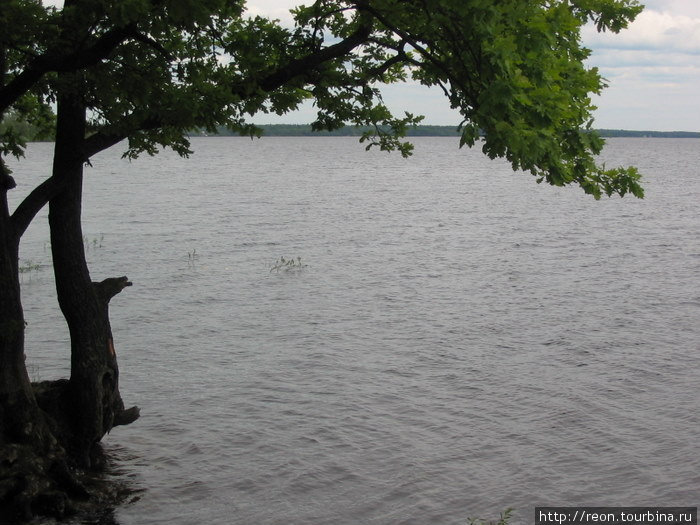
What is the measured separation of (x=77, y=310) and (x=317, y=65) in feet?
16.1

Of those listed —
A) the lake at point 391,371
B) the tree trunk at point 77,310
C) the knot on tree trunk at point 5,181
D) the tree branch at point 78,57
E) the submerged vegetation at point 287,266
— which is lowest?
the lake at point 391,371

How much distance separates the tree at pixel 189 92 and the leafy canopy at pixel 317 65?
0.08 ft

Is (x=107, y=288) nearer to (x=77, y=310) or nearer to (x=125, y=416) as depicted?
(x=77, y=310)

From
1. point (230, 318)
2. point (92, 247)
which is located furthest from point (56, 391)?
point (92, 247)

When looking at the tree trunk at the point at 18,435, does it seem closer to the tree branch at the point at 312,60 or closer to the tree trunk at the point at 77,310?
the tree trunk at the point at 77,310

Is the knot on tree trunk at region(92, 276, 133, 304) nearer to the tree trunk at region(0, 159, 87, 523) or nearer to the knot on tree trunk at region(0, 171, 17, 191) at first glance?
the tree trunk at region(0, 159, 87, 523)

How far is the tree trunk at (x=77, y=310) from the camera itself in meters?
12.0

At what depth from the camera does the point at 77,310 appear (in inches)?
484

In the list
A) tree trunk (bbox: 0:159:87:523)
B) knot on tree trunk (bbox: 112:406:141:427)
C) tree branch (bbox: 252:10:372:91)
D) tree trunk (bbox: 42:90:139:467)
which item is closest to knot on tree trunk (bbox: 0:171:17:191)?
tree trunk (bbox: 0:159:87:523)

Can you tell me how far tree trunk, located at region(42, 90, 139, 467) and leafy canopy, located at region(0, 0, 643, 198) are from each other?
47 centimetres

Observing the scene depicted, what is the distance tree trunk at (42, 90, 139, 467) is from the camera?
1197cm

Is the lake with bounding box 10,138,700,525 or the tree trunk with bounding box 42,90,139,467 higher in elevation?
the tree trunk with bounding box 42,90,139,467

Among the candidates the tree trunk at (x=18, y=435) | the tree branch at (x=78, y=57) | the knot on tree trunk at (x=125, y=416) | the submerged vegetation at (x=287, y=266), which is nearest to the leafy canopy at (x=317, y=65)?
the tree branch at (x=78, y=57)

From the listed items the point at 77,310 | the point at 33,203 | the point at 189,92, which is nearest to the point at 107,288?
the point at 77,310
